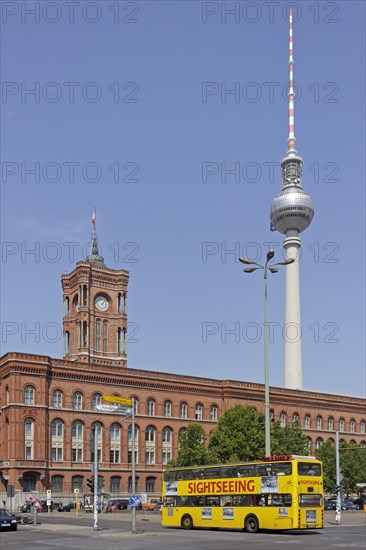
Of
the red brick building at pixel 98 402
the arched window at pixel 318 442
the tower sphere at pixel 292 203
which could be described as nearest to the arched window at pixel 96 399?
the red brick building at pixel 98 402

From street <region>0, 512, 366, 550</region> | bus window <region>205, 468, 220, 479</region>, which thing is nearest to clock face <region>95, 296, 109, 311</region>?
street <region>0, 512, 366, 550</region>

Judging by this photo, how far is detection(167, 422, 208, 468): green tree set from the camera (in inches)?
3162

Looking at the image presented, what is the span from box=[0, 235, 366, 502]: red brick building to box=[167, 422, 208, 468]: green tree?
10.5 m

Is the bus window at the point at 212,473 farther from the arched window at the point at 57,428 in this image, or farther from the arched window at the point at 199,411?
the arched window at the point at 199,411

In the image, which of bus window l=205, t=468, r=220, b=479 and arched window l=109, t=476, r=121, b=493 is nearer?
bus window l=205, t=468, r=220, b=479

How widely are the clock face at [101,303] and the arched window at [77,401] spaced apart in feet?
88.2

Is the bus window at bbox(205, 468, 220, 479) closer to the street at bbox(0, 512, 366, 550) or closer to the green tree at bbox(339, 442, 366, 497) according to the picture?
the street at bbox(0, 512, 366, 550)

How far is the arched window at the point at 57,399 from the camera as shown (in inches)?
3373

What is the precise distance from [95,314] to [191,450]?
3718cm

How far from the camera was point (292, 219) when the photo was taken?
424ft

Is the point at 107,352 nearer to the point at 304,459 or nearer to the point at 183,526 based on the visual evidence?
the point at 183,526

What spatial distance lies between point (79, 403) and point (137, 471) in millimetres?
10908

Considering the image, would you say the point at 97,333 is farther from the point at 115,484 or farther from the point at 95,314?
the point at 115,484

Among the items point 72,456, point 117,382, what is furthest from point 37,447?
point 117,382
